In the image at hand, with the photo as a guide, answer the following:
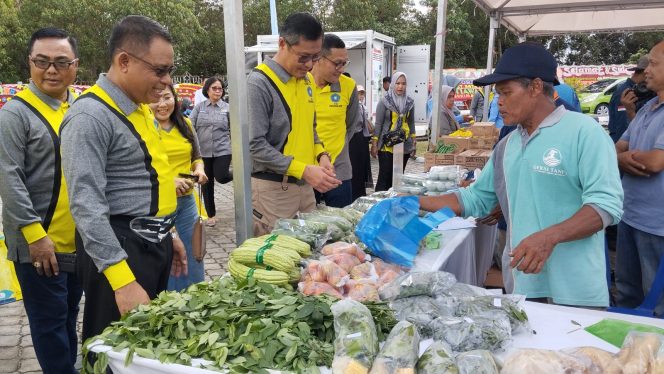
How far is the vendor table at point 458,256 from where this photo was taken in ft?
8.62

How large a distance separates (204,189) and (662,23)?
7.95 meters

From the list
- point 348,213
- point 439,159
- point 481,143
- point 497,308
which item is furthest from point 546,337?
point 481,143

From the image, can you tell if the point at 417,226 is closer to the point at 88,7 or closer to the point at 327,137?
the point at 327,137

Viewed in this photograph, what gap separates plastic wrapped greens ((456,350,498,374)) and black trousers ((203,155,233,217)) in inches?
223

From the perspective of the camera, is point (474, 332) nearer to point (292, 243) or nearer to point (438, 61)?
point (292, 243)

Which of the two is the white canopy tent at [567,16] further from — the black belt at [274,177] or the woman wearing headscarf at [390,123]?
the black belt at [274,177]

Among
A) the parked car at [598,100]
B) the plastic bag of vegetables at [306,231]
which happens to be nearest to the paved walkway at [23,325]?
the plastic bag of vegetables at [306,231]

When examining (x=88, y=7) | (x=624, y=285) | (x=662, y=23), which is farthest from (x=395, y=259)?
(x=88, y=7)

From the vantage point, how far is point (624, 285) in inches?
142

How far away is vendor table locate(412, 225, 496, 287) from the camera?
8.62 ft

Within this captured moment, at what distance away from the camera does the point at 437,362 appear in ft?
4.71

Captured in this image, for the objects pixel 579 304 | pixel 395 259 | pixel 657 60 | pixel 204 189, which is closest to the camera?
pixel 579 304

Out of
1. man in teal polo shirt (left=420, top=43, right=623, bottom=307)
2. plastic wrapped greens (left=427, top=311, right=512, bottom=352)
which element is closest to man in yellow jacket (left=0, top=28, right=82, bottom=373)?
plastic wrapped greens (left=427, top=311, right=512, bottom=352)

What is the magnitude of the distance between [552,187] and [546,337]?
66 centimetres
